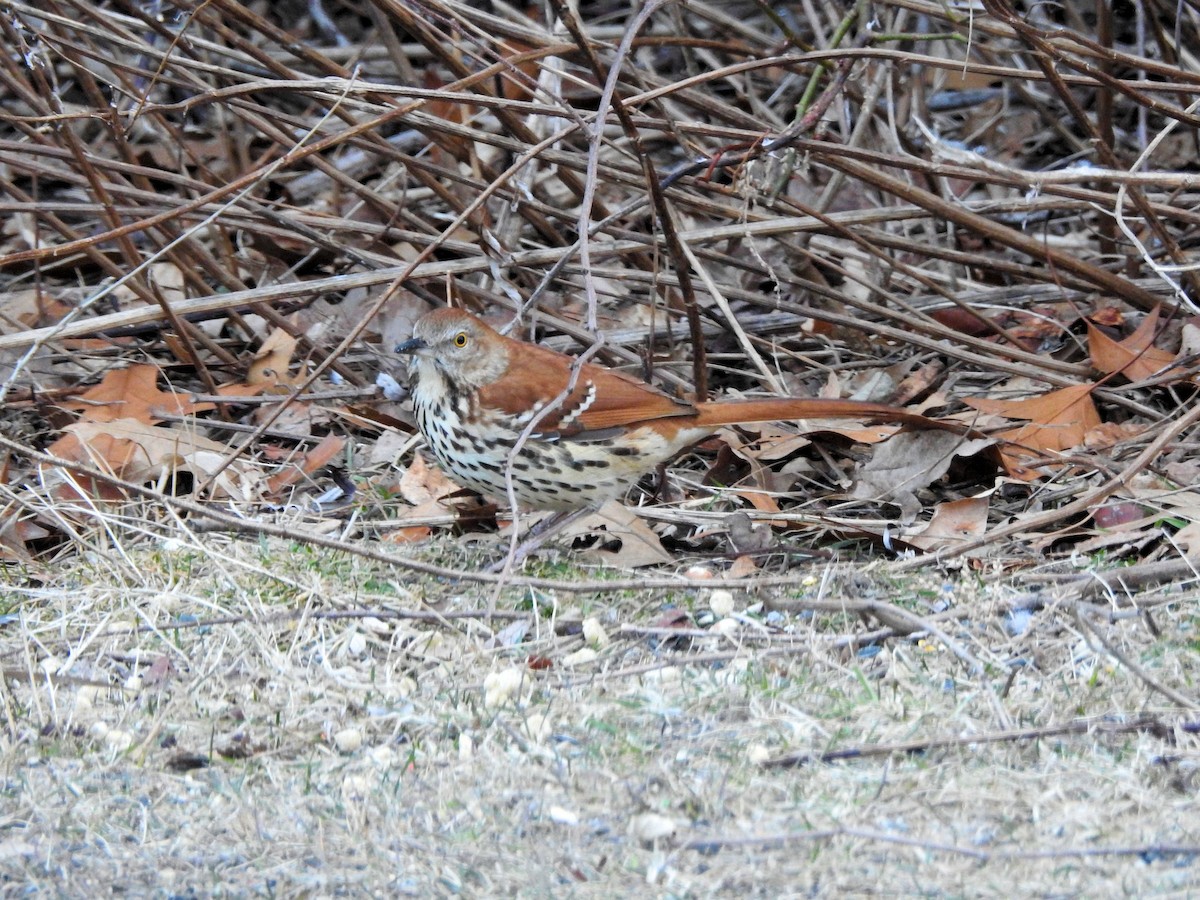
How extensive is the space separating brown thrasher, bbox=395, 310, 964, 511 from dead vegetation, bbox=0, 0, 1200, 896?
191mm

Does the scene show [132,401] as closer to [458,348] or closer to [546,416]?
[458,348]

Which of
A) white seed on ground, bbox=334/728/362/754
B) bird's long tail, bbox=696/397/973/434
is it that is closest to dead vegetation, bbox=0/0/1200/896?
white seed on ground, bbox=334/728/362/754

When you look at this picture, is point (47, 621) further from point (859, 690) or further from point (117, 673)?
point (859, 690)

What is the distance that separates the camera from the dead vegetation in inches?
94.9

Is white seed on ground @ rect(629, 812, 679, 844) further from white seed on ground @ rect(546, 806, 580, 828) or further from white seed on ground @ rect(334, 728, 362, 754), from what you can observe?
white seed on ground @ rect(334, 728, 362, 754)

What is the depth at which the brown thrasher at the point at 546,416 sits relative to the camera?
11.8 feet

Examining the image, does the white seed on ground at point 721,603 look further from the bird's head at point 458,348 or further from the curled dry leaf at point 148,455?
the curled dry leaf at point 148,455

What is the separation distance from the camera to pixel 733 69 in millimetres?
3520

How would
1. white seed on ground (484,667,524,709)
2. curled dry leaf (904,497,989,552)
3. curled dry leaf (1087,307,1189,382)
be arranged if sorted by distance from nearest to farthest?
white seed on ground (484,667,524,709), curled dry leaf (904,497,989,552), curled dry leaf (1087,307,1189,382)

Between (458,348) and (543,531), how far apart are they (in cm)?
51

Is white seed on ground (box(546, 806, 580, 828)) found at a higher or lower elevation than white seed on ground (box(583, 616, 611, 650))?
higher

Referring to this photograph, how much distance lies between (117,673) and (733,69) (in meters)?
1.90

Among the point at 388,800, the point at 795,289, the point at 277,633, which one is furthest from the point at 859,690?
the point at 795,289

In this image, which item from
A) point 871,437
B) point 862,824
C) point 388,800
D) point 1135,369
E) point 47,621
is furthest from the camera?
point 1135,369
